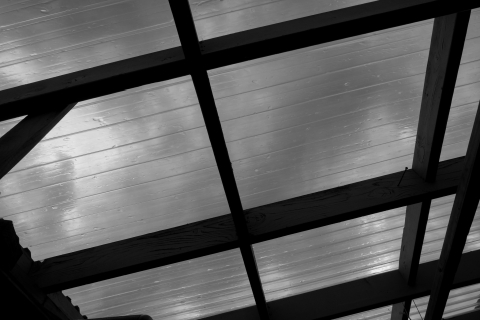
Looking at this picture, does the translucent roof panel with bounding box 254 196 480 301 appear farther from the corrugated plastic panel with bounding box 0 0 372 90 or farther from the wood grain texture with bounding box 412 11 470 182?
the corrugated plastic panel with bounding box 0 0 372 90

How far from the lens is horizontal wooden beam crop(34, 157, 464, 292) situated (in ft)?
10.7

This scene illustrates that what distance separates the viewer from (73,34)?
268cm

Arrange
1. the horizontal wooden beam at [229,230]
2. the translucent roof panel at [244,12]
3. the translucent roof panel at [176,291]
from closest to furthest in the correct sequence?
the translucent roof panel at [244,12] → the horizontal wooden beam at [229,230] → the translucent roof panel at [176,291]

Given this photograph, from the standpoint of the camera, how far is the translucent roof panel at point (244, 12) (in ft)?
8.96

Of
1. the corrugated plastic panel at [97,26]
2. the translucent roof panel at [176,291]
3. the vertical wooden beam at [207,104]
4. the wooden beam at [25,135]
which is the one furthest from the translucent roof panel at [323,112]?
the wooden beam at [25,135]

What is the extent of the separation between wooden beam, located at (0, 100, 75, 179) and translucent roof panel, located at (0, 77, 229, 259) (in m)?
0.57

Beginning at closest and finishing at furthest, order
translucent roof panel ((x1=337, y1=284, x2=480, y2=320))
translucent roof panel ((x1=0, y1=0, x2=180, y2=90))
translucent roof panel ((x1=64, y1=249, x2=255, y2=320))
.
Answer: translucent roof panel ((x1=0, y1=0, x2=180, y2=90)) → translucent roof panel ((x1=64, y1=249, x2=255, y2=320)) → translucent roof panel ((x1=337, y1=284, x2=480, y2=320))

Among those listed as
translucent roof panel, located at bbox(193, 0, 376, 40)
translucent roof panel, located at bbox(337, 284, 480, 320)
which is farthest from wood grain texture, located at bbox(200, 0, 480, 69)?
translucent roof panel, located at bbox(337, 284, 480, 320)

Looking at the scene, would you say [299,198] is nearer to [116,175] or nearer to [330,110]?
[330,110]

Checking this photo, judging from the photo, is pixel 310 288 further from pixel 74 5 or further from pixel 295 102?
pixel 74 5

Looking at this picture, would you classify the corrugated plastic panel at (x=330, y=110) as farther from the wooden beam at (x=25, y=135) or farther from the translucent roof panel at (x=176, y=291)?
the wooden beam at (x=25, y=135)

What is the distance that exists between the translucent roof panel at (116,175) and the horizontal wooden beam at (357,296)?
48.9 inches

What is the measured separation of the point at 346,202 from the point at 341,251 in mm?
1206

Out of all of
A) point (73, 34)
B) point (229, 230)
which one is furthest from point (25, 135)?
point (229, 230)
